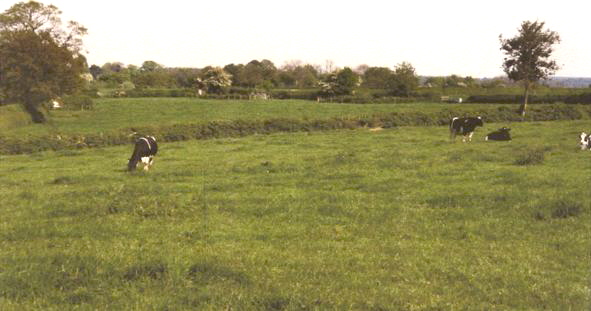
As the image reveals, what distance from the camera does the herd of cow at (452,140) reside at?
23.4m

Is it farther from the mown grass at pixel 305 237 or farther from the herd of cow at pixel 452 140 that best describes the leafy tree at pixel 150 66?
the mown grass at pixel 305 237

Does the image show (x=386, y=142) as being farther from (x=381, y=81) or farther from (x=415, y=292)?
(x=381, y=81)

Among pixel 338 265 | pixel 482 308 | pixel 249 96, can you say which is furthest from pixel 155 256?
pixel 249 96

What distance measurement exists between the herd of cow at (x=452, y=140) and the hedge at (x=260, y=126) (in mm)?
12502

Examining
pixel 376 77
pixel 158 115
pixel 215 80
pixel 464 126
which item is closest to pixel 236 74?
pixel 215 80

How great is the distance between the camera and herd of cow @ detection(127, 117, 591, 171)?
76.7 ft

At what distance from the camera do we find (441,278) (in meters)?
8.80

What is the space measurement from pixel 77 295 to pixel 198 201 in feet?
25.3

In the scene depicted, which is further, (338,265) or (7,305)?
(338,265)

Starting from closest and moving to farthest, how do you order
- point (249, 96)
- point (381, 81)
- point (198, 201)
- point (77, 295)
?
1. point (77, 295)
2. point (198, 201)
3. point (249, 96)
4. point (381, 81)

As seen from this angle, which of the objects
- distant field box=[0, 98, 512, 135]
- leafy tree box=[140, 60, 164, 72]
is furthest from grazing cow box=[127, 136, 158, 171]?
leafy tree box=[140, 60, 164, 72]

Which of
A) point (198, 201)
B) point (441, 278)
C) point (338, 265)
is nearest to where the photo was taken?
point (441, 278)

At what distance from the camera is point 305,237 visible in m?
11.6

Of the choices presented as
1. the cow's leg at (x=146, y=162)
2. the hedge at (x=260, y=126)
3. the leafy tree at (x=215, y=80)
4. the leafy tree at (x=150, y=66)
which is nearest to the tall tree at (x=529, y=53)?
the hedge at (x=260, y=126)
